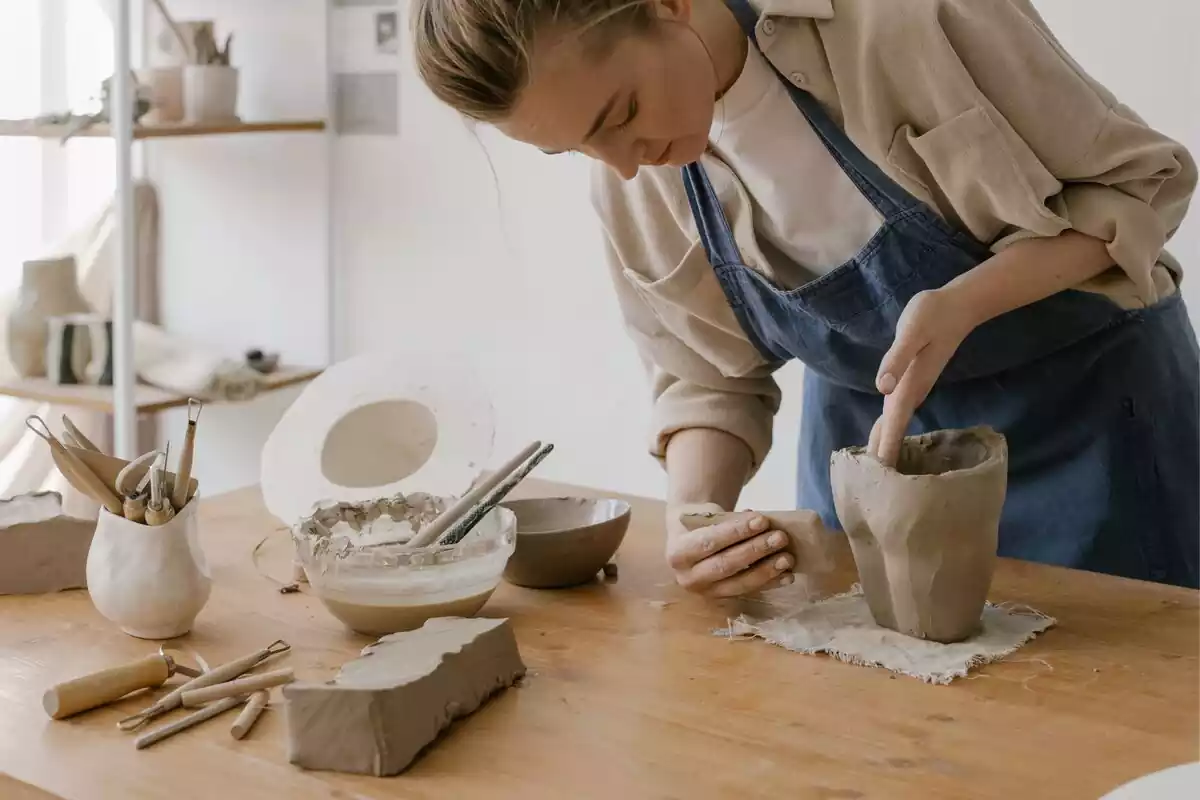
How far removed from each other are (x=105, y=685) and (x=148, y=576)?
0.45 feet

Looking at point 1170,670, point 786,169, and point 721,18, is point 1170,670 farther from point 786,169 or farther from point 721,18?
point 721,18

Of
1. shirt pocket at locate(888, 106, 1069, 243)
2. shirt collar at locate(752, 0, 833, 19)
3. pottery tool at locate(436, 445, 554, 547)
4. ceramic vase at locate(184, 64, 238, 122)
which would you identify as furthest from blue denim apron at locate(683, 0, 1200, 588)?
ceramic vase at locate(184, 64, 238, 122)

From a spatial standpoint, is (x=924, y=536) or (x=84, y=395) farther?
(x=84, y=395)

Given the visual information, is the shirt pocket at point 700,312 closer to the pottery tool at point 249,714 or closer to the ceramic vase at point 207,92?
the pottery tool at point 249,714

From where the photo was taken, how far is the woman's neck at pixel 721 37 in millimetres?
1176

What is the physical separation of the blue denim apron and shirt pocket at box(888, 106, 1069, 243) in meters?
0.11

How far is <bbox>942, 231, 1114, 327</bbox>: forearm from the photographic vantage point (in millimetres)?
1134

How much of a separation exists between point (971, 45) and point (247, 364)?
201 centimetres

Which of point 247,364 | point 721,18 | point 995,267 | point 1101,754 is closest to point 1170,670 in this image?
point 1101,754

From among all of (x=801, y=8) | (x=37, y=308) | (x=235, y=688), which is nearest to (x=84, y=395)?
(x=37, y=308)

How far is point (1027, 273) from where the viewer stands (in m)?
1.16

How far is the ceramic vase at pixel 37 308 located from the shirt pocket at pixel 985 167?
2.01 m

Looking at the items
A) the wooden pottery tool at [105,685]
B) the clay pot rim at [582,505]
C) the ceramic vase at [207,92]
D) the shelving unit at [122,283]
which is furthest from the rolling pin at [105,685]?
the ceramic vase at [207,92]

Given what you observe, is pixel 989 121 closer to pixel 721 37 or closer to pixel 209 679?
pixel 721 37
